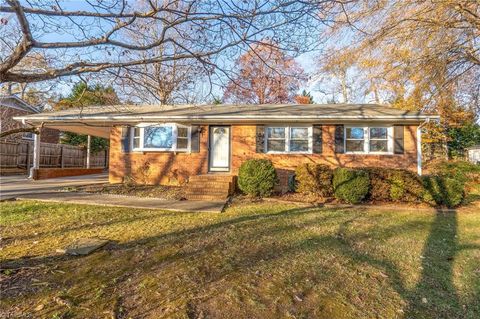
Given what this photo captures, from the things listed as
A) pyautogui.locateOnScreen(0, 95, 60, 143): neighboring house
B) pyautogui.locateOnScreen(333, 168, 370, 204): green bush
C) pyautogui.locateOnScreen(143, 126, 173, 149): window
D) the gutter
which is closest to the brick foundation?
pyautogui.locateOnScreen(0, 95, 60, 143): neighboring house

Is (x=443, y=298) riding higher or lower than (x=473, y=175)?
lower

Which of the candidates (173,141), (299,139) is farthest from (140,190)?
(299,139)

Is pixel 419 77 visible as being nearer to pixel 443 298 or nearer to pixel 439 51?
pixel 439 51

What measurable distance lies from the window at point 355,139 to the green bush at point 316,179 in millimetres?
2743

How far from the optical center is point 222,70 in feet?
12.7

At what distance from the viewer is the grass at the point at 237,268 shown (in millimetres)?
2730

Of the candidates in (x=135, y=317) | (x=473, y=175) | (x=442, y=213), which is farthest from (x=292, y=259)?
Answer: (x=473, y=175)

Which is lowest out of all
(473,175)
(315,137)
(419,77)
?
(473,175)

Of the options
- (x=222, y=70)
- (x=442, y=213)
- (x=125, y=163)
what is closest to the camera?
(x=222, y=70)

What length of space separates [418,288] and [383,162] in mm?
8507

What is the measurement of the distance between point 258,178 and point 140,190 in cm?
431

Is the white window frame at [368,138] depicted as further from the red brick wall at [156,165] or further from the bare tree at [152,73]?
the bare tree at [152,73]

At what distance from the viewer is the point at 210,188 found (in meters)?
9.52

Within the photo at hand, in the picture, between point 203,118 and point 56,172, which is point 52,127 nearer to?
point 56,172
